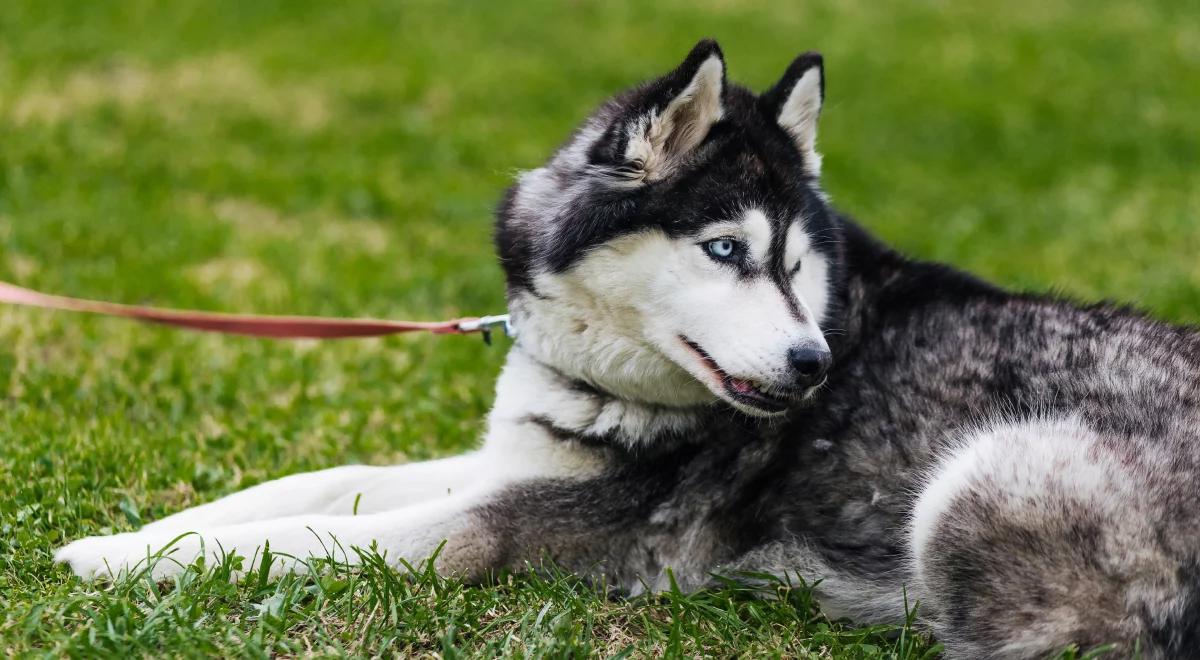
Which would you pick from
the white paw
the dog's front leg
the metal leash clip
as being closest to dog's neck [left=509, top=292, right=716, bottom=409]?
the metal leash clip

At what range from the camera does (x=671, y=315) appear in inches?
138

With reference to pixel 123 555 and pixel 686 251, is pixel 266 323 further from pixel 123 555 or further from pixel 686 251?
pixel 686 251

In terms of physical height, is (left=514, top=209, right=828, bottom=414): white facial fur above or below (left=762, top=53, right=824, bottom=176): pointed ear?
below

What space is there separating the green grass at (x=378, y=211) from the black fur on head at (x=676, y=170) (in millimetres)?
495

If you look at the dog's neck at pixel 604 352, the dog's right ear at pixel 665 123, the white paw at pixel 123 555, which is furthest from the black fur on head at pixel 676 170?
the white paw at pixel 123 555

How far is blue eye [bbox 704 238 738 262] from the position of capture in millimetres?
3486

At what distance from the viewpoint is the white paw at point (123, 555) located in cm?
339

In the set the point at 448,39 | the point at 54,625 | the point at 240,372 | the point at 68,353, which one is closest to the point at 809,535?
the point at 54,625

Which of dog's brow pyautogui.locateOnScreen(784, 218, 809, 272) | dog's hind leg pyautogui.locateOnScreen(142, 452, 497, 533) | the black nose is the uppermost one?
dog's brow pyautogui.locateOnScreen(784, 218, 809, 272)

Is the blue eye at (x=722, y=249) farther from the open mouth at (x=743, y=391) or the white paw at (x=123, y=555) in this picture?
the white paw at (x=123, y=555)

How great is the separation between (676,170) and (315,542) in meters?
1.68

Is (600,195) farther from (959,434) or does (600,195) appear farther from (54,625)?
(54,625)

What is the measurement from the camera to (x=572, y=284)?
11.9 ft

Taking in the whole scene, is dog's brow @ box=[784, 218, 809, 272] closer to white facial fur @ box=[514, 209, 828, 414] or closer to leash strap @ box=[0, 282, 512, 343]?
white facial fur @ box=[514, 209, 828, 414]
